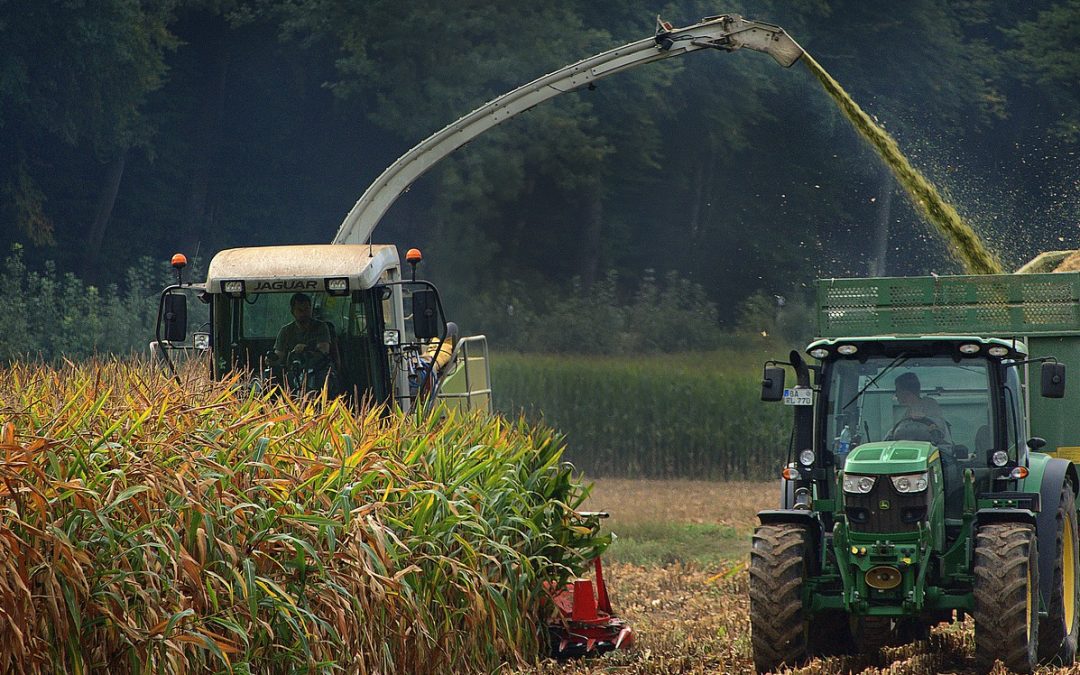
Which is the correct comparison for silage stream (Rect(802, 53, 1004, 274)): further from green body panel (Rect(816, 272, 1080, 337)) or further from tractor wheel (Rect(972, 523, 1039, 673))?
tractor wheel (Rect(972, 523, 1039, 673))

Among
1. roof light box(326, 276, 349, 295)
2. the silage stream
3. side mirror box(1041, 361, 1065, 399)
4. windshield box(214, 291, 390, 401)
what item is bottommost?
side mirror box(1041, 361, 1065, 399)

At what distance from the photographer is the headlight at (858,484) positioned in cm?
746

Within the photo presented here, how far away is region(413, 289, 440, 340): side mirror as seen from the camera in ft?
33.1

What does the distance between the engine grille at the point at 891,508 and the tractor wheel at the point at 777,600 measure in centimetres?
39

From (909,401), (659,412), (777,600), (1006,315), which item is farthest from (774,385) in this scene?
(659,412)

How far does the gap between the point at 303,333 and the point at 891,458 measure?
4.52m

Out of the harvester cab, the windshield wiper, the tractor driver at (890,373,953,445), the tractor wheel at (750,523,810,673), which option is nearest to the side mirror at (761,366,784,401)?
the windshield wiper

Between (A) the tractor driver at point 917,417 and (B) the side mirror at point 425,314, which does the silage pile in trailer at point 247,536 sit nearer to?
(B) the side mirror at point 425,314

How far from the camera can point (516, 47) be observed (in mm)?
30938

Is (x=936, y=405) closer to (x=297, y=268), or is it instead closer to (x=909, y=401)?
(x=909, y=401)

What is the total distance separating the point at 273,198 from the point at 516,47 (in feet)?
21.2

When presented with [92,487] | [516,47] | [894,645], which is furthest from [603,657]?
[516,47]

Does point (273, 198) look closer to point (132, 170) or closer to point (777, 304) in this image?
point (132, 170)

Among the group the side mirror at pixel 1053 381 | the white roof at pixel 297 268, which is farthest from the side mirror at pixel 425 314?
the side mirror at pixel 1053 381
